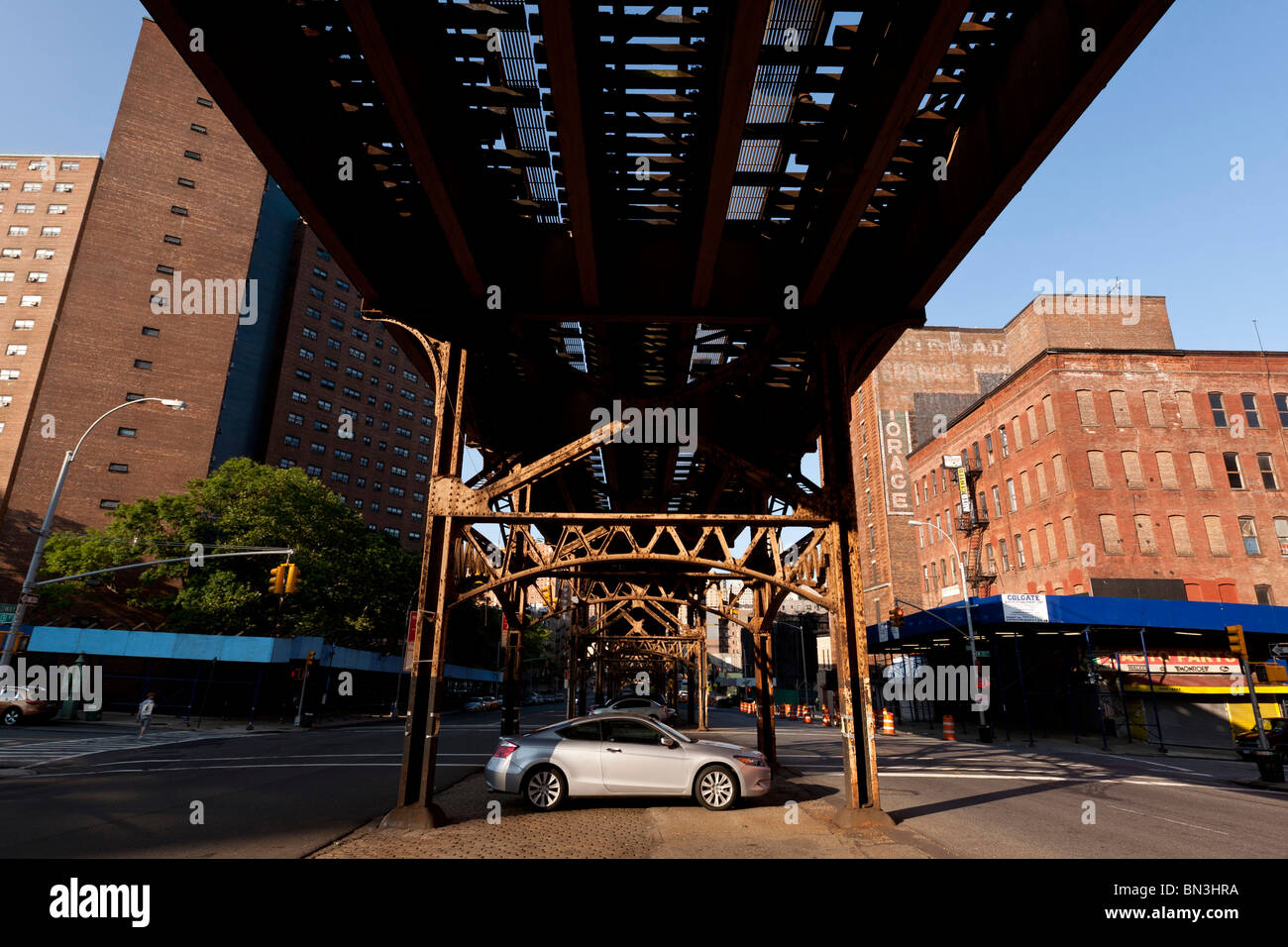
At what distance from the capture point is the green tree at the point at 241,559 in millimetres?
40656

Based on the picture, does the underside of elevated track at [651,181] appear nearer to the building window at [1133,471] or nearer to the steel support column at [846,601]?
the steel support column at [846,601]

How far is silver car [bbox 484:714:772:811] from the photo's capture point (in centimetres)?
1041

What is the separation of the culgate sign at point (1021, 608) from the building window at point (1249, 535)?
60.9ft

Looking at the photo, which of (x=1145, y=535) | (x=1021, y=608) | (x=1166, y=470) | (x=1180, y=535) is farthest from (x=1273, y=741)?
(x=1166, y=470)

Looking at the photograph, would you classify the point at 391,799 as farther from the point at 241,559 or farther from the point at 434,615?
the point at 241,559

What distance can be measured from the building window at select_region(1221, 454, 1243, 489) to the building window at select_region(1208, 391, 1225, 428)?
6.29 feet

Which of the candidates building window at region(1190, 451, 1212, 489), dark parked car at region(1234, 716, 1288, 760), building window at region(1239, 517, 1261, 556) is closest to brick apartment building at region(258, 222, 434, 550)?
building window at region(1190, 451, 1212, 489)

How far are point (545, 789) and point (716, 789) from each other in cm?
266

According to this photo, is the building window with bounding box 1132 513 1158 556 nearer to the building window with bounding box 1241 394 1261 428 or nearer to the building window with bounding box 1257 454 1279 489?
the building window with bounding box 1257 454 1279 489

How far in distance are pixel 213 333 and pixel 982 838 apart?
74.9 m

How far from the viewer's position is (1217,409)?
Answer: 39.6 metres
